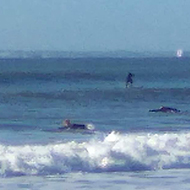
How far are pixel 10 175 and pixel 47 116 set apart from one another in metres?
20.7

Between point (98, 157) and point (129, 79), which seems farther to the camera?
point (129, 79)

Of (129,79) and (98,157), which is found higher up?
(129,79)

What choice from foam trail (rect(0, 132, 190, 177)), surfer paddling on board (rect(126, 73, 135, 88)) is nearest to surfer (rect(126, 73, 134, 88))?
surfer paddling on board (rect(126, 73, 135, 88))

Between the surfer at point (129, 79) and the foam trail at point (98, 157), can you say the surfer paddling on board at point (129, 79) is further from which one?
the foam trail at point (98, 157)

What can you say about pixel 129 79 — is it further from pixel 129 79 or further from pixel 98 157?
pixel 98 157

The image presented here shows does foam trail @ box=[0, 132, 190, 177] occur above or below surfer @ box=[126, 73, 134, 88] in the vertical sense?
below

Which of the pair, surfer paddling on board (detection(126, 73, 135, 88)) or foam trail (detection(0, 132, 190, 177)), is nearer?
foam trail (detection(0, 132, 190, 177))

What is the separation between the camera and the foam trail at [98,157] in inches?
680

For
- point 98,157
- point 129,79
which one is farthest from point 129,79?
point 98,157

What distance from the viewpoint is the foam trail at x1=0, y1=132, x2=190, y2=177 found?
17.3 metres

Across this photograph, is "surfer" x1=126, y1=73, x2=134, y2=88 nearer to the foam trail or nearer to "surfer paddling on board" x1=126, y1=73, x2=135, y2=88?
"surfer paddling on board" x1=126, y1=73, x2=135, y2=88

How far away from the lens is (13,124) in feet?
107

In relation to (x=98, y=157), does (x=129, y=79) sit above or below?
above

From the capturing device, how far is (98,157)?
17984 mm
